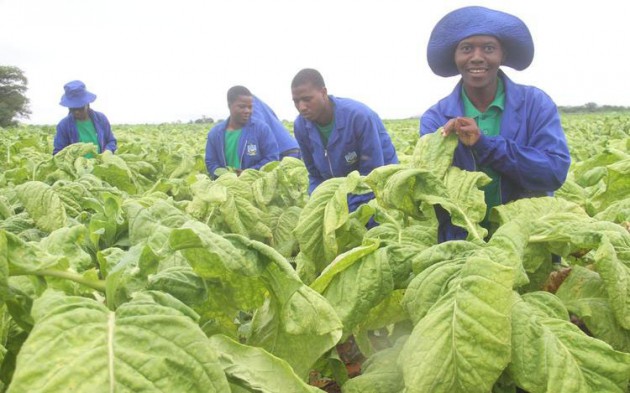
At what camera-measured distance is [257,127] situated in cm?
638

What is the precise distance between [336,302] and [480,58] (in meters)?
1.41

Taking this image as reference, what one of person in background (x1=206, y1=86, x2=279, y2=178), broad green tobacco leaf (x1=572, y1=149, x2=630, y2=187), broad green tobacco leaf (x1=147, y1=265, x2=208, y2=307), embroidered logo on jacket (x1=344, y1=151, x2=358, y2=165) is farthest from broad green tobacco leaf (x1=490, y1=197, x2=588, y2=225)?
person in background (x1=206, y1=86, x2=279, y2=178)

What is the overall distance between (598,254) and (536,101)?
1.15 meters

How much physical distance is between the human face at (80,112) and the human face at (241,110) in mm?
1908

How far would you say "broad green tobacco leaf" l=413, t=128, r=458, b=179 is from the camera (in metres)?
2.18

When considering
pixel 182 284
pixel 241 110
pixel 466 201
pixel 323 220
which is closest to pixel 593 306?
pixel 466 201

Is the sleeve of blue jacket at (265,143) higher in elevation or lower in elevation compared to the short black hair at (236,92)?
lower

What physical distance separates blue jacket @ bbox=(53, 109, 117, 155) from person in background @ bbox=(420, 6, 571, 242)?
A: 5.31 meters

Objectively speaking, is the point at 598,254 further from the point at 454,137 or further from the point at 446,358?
the point at 454,137

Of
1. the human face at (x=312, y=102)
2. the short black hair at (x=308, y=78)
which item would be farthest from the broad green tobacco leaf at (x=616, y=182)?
the short black hair at (x=308, y=78)

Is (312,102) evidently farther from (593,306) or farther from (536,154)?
(593,306)

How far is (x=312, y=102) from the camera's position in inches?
168

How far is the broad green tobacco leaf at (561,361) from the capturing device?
1417mm

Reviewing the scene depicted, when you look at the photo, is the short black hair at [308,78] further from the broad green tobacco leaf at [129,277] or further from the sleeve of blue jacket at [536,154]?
the broad green tobacco leaf at [129,277]
